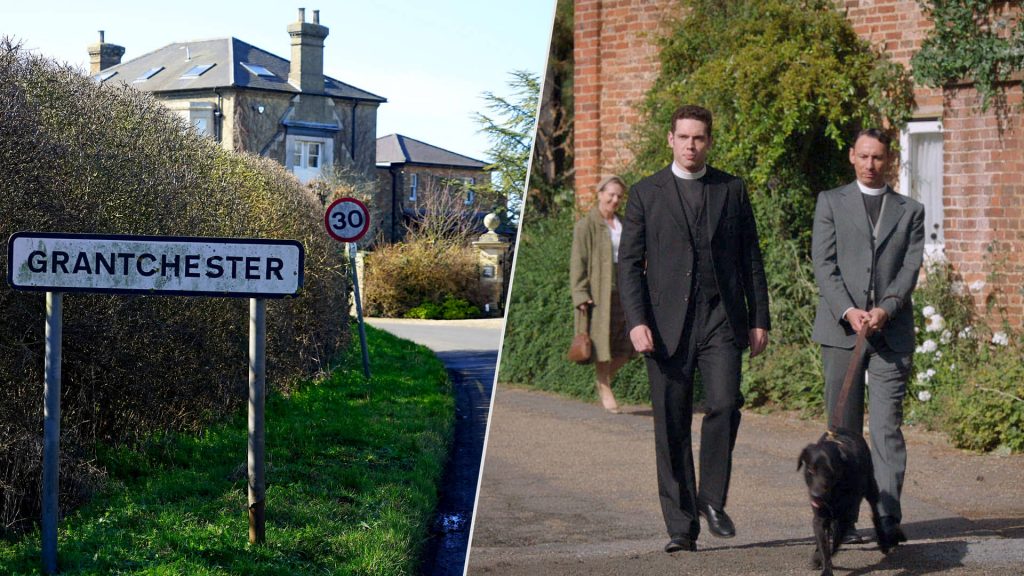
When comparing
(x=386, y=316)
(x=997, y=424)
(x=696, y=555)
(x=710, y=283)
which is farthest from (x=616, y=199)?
(x=386, y=316)

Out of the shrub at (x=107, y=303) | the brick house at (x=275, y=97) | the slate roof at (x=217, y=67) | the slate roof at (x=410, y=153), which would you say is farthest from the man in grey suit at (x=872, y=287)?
the slate roof at (x=410, y=153)

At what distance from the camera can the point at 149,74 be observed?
40.5 metres

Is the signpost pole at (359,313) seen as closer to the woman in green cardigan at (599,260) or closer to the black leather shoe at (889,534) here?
the woman in green cardigan at (599,260)

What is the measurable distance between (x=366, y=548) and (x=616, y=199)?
226cm

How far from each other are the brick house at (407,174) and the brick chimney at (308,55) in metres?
4.09

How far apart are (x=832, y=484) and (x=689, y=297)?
885 mm

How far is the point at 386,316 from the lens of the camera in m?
34.4

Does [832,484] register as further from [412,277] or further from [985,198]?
[412,277]

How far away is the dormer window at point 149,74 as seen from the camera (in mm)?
40250

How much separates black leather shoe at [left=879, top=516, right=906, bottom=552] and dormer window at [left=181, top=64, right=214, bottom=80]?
38118mm

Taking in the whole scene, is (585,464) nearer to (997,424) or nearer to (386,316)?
(997,424)

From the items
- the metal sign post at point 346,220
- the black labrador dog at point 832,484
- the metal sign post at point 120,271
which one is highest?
the metal sign post at point 346,220

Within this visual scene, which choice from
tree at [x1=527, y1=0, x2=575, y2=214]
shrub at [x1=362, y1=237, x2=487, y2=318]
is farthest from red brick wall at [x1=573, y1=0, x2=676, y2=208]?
shrub at [x1=362, y1=237, x2=487, y2=318]

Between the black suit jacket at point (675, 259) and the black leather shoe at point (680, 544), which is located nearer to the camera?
the black suit jacket at point (675, 259)
